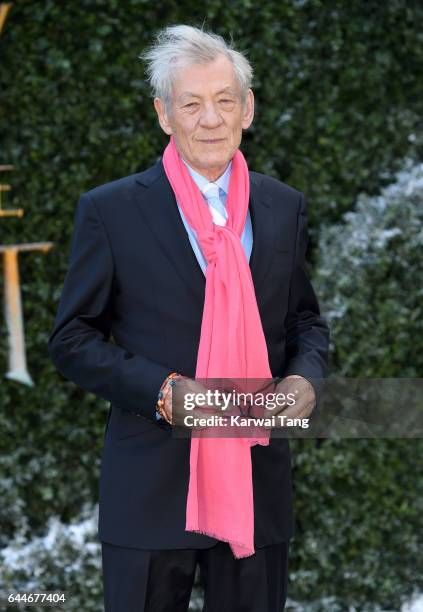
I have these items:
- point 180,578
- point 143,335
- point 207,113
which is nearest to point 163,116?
point 207,113

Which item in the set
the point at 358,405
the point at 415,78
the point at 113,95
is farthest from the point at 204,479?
the point at 415,78

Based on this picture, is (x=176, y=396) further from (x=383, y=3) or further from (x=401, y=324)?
(x=383, y=3)

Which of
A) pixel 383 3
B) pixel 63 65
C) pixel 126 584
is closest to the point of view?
pixel 126 584

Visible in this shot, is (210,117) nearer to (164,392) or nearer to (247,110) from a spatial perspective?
(247,110)

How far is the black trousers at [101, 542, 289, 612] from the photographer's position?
2.45m

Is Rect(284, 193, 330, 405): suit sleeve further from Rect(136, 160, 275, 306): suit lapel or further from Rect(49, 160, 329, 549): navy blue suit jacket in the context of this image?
Rect(136, 160, 275, 306): suit lapel

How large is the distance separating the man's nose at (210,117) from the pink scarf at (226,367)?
9.0 inches

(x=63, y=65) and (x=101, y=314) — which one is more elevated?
(x=63, y=65)

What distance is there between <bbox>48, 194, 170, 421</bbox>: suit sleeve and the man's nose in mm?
368

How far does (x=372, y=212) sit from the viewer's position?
4438mm

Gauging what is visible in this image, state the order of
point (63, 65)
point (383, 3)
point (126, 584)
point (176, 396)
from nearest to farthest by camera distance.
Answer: point (176, 396) < point (126, 584) < point (63, 65) < point (383, 3)

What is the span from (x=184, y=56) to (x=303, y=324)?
0.84 m

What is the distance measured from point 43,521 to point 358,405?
1.59 meters

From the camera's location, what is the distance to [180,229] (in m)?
2.49
